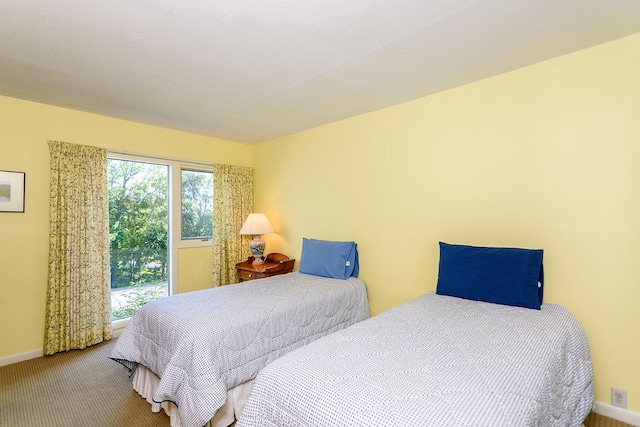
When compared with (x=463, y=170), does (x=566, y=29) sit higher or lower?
higher

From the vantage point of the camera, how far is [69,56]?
2.05 metres

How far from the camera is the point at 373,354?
1437 mm

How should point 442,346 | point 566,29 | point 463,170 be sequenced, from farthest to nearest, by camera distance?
point 463,170, point 566,29, point 442,346

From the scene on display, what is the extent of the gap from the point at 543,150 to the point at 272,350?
2.41 meters

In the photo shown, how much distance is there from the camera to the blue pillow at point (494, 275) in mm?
2035

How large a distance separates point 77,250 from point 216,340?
2.13 m

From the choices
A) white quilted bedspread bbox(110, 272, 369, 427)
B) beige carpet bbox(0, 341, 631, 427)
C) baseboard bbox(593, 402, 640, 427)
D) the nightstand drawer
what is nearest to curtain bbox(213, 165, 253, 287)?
the nightstand drawer

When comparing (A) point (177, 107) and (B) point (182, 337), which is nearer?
(B) point (182, 337)

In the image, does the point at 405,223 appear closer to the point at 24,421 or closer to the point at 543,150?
the point at 543,150

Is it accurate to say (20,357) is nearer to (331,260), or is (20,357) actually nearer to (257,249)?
(257,249)

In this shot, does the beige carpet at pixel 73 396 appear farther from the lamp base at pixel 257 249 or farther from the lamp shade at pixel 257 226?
the lamp shade at pixel 257 226

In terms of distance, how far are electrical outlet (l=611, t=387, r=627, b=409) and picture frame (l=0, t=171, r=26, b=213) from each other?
192 inches

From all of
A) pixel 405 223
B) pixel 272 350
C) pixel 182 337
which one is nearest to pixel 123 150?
pixel 182 337

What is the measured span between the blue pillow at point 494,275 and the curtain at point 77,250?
3.35 meters
